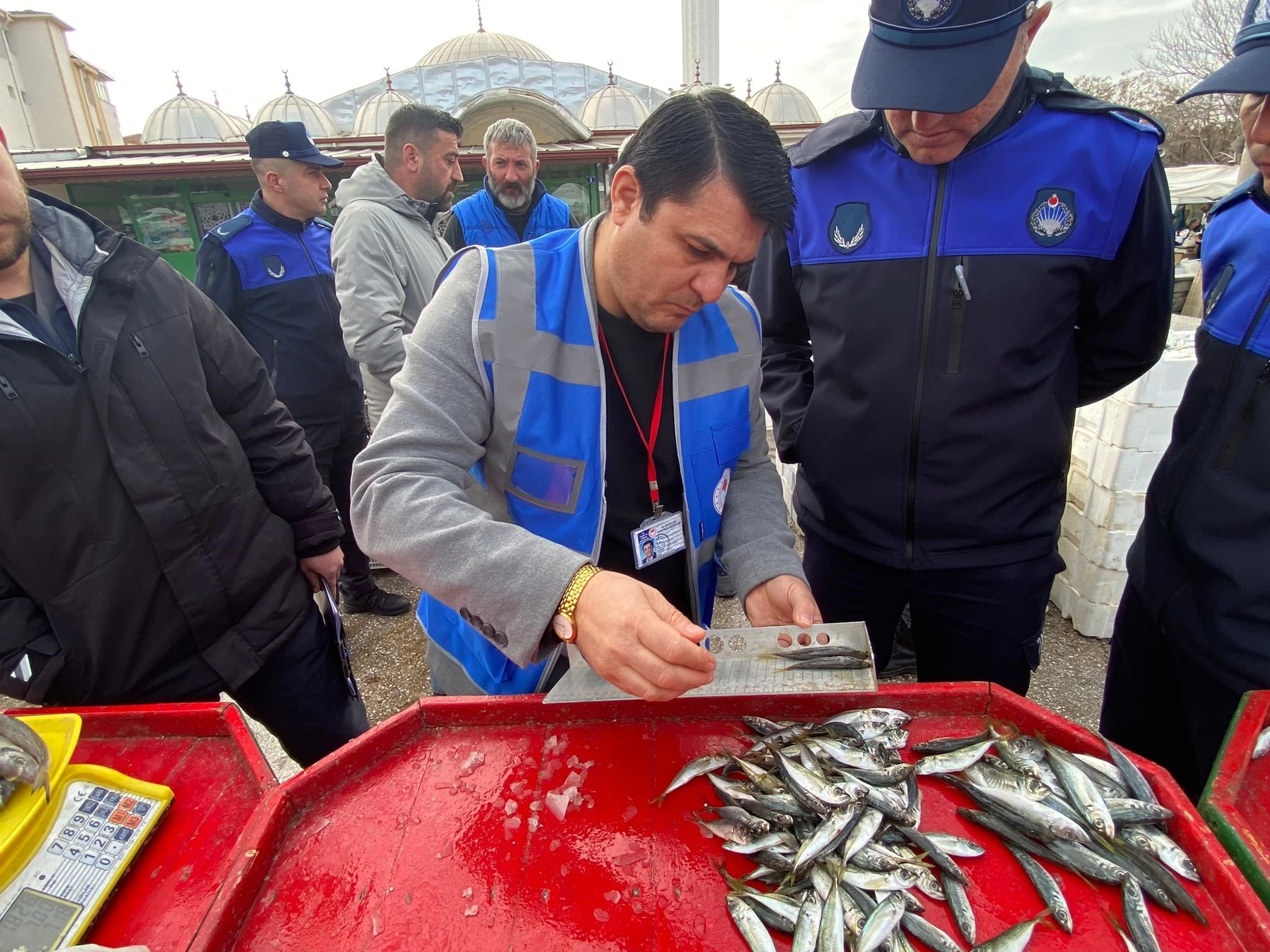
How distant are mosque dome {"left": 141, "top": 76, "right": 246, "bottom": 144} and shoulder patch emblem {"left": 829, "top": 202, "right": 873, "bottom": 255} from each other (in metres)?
32.9

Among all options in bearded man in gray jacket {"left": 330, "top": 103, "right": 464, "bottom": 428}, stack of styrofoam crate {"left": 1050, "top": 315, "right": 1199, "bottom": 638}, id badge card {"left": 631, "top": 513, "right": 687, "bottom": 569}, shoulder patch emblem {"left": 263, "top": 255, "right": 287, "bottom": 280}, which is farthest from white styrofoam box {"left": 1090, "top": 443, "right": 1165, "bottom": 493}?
shoulder patch emblem {"left": 263, "top": 255, "right": 287, "bottom": 280}

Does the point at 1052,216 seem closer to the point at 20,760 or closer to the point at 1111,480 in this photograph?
the point at 1111,480

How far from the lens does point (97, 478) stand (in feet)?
6.70

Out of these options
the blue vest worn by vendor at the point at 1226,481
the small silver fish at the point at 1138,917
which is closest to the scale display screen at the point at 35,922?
the small silver fish at the point at 1138,917

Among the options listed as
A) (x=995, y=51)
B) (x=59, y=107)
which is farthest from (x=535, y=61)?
(x=995, y=51)

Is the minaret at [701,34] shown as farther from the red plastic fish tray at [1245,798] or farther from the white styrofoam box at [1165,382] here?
the red plastic fish tray at [1245,798]

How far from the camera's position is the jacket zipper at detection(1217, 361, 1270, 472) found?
195 centimetres

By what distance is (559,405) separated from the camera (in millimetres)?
1800

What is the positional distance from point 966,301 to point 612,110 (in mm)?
30327

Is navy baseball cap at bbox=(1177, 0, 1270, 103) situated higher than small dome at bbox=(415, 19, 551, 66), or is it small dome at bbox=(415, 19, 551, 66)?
small dome at bbox=(415, 19, 551, 66)

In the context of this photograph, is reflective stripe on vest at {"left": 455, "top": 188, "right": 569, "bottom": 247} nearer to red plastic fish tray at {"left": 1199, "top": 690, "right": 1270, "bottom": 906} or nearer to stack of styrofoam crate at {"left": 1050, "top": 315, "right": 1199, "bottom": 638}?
Answer: stack of styrofoam crate at {"left": 1050, "top": 315, "right": 1199, "bottom": 638}

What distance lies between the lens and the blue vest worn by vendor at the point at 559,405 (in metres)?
1.73

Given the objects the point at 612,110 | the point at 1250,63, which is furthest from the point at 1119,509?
the point at 612,110

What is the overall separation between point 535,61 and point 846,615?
41871 mm
